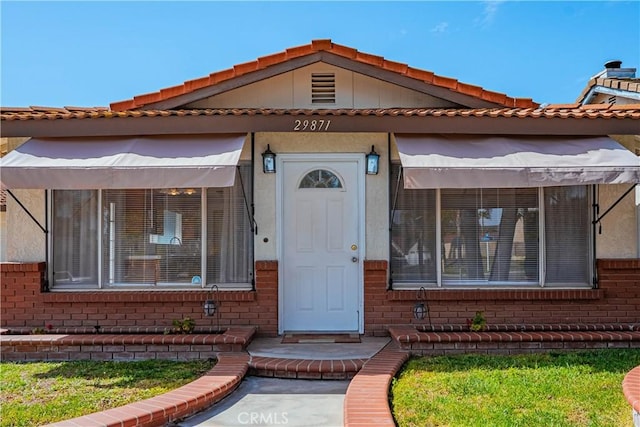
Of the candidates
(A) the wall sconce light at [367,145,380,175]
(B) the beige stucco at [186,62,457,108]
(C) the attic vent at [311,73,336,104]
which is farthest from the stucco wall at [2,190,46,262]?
(A) the wall sconce light at [367,145,380,175]

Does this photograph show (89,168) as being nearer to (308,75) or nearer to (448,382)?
(308,75)

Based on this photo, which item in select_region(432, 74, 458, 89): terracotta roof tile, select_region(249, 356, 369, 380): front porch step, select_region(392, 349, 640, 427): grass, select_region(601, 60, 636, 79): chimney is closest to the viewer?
select_region(392, 349, 640, 427): grass

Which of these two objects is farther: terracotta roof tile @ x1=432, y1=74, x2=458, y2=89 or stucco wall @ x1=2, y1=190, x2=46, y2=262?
terracotta roof tile @ x1=432, y1=74, x2=458, y2=89

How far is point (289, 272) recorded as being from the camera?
11.0 metres

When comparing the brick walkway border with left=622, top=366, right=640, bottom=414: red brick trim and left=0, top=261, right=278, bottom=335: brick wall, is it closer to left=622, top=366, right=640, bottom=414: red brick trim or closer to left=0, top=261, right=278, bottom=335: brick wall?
left=622, top=366, right=640, bottom=414: red brick trim

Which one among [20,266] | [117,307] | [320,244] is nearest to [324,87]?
[320,244]

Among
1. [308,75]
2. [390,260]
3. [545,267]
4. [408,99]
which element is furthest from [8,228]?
[545,267]

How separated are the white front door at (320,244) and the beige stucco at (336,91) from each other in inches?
63.2

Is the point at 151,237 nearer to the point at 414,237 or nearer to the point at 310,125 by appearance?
the point at 310,125

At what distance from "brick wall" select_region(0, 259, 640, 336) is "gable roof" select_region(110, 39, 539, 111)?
3.98 metres

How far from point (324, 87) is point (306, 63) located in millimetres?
790

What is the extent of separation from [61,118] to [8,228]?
9.39 ft

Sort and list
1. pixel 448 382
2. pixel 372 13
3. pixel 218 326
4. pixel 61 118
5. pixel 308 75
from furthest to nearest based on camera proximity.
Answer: pixel 372 13 → pixel 308 75 → pixel 218 326 → pixel 61 118 → pixel 448 382

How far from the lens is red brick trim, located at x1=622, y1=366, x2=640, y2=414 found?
18.5ft
